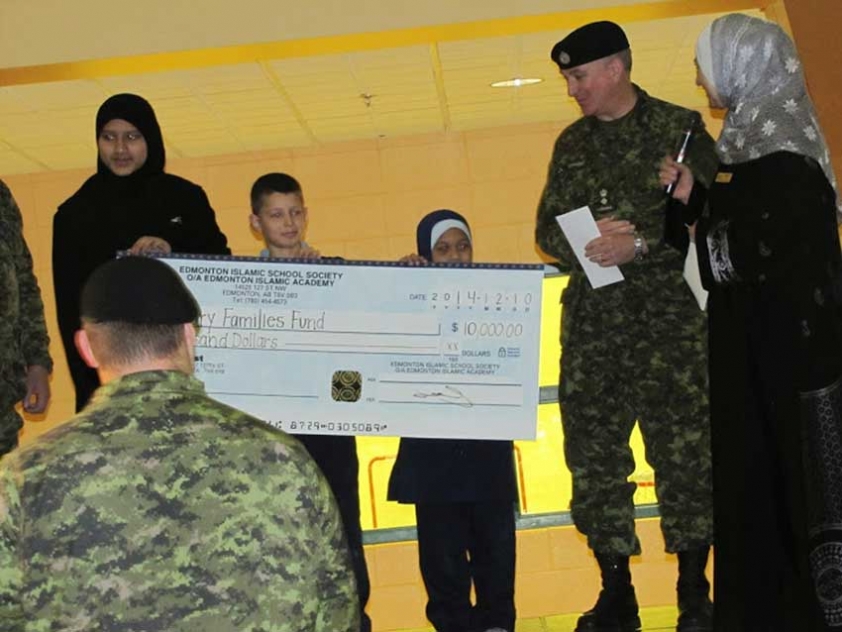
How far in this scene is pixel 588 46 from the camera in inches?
173

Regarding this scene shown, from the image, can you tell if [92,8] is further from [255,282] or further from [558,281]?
[558,281]

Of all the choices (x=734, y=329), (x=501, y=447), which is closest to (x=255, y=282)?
(x=501, y=447)

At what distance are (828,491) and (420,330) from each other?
161 centimetres

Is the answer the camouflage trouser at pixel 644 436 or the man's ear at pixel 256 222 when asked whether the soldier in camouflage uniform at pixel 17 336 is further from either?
the camouflage trouser at pixel 644 436

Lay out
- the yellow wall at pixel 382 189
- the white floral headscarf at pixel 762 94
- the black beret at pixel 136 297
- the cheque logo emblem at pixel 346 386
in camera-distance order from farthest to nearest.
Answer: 1. the yellow wall at pixel 382 189
2. the cheque logo emblem at pixel 346 386
3. the white floral headscarf at pixel 762 94
4. the black beret at pixel 136 297

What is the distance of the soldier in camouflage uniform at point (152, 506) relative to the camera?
222cm

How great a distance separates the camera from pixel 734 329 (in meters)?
3.72

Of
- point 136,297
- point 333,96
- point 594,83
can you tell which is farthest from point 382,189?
point 136,297

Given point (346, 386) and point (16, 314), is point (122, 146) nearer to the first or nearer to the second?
point (16, 314)

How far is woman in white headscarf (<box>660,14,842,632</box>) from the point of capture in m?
3.48

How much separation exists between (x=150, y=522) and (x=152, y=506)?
0.03 m

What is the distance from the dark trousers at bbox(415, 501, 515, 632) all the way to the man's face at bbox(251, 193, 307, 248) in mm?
1019

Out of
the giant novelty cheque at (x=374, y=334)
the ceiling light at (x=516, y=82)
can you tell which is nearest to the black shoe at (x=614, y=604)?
the giant novelty cheque at (x=374, y=334)

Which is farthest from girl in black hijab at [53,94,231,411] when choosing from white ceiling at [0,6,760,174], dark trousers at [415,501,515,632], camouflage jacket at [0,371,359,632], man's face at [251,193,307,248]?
white ceiling at [0,6,760,174]
